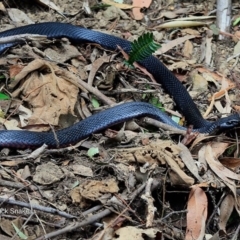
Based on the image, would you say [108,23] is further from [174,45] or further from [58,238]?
[58,238]

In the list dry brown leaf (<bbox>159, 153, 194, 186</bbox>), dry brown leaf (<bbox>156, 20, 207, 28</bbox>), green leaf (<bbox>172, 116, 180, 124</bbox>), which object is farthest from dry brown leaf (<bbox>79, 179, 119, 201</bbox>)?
dry brown leaf (<bbox>156, 20, 207, 28</bbox>)

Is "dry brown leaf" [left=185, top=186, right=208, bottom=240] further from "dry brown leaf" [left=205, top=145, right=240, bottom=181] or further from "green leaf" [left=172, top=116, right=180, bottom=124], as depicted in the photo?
"green leaf" [left=172, top=116, right=180, bottom=124]

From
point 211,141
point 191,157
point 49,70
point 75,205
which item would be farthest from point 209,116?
point 75,205

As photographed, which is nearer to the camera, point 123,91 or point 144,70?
point 123,91

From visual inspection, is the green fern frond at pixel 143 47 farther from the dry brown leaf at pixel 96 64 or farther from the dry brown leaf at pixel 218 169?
the dry brown leaf at pixel 218 169

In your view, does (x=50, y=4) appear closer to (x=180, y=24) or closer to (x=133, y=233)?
(x=180, y=24)

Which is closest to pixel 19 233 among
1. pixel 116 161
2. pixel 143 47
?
pixel 116 161

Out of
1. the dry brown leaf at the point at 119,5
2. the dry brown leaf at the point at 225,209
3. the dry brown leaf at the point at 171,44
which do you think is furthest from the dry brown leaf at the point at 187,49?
the dry brown leaf at the point at 225,209
